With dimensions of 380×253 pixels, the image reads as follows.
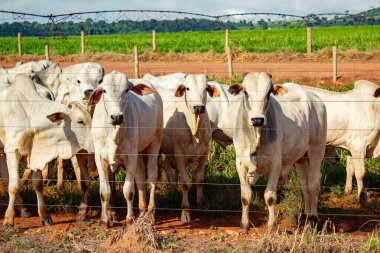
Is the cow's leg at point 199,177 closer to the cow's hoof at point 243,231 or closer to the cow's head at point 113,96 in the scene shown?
the cow's hoof at point 243,231

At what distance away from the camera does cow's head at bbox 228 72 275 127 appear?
8469mm

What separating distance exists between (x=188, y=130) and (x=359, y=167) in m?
3.02

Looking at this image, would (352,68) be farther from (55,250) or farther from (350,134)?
(55,250)

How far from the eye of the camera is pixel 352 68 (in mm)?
25656

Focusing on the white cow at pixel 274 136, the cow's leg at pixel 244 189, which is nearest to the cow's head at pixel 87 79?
the white cow at pixel 274 136

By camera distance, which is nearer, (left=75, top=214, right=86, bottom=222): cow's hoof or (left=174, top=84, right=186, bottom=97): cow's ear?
(left=75, top=214, right=86, bottom=222): cow's hoof

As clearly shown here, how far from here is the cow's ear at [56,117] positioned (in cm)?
962

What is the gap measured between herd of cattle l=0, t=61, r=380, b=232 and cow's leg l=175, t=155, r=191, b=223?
0.01 meters

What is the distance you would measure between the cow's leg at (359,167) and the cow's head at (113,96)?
13.0ft

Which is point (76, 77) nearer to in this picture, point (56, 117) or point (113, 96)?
point (56, 117)

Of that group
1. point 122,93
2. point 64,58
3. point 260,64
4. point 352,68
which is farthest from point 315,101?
point 64,58

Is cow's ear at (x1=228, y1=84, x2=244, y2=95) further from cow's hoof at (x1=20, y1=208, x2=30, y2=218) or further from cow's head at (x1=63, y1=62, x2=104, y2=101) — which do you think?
cow's hoof at (x1=20, y1=208, x2=30, y2=218)

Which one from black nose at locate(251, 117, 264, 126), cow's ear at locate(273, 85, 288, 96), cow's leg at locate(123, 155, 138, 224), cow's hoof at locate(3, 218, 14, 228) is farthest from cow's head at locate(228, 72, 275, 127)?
cow's hoof at locate(3, 218, 14, 228)

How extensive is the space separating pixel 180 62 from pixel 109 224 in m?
23.2
